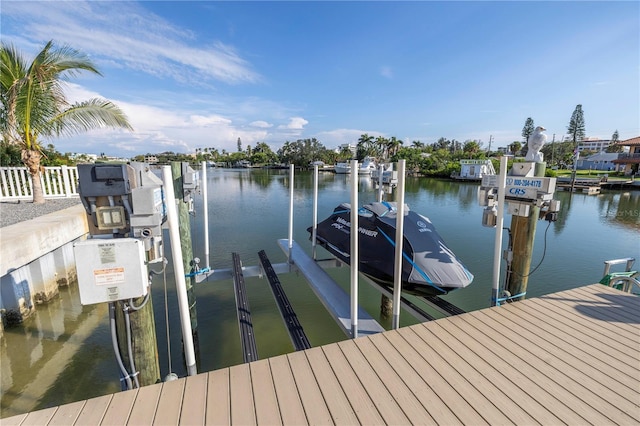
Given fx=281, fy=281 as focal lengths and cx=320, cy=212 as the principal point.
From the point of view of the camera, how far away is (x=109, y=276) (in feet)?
5.53

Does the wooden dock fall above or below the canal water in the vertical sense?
above

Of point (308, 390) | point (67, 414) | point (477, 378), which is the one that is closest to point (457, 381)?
point (477, 378)

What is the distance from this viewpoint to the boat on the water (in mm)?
3254

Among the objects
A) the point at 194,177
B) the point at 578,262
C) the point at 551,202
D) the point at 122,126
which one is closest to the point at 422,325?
the point at 551,202

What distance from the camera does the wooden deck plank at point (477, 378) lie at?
1.63 m

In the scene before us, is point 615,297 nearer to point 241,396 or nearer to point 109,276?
point 241,396

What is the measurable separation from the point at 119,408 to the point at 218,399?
557mm

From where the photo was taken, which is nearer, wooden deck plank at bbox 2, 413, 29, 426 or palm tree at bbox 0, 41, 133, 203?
wooden deck plank at bbox 2, 413, 29, 426

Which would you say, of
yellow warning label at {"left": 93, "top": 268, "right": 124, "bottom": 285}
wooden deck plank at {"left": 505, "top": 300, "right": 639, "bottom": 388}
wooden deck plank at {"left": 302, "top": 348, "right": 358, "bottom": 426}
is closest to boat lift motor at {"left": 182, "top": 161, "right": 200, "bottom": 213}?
yellow warning label at {"left": 93, "top": 268, "right": 124, "bottom": 285}

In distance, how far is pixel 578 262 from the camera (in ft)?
26.3

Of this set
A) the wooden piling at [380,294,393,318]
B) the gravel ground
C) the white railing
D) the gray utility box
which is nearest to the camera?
the gray utility box

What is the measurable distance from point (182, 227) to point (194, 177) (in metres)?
0.72

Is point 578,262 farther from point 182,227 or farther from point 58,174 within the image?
point 58,174

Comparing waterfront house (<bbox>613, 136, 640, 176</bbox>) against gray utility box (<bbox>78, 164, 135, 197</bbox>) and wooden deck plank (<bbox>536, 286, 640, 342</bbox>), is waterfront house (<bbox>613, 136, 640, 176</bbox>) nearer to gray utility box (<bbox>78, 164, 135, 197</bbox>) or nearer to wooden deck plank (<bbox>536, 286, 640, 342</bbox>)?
wooden deck plank (<bbox>536, 286, 640, 342</bbox>)
